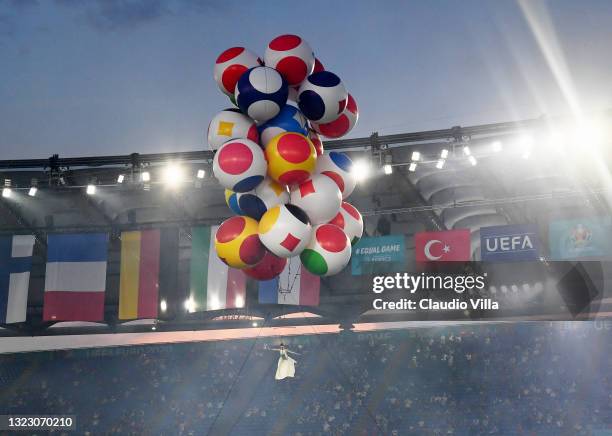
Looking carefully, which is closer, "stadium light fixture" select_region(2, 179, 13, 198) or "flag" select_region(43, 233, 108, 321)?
"stadium light fixture" select_region(2, 179, 13, 198)

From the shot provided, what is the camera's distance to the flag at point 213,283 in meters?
14.4

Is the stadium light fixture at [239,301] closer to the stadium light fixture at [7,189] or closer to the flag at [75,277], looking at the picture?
the flag at [75,277]

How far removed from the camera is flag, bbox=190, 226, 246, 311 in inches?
568

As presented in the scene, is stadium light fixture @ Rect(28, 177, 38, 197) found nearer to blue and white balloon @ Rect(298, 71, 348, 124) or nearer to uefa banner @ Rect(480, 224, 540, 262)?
uefa banner @ Rect(480, 224, 540, 262)

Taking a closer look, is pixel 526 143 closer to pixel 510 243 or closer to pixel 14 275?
pixel 510 243

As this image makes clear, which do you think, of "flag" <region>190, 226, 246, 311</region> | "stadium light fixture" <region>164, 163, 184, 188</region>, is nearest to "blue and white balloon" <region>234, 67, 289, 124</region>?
"stadium light fixture" <region>164, 163, 184, 188</region>

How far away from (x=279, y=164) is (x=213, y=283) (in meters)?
10.0

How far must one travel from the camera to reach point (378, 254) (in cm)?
1412

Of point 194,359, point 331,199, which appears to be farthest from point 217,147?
point 194,359

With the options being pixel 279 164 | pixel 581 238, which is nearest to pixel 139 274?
pixel 581 238

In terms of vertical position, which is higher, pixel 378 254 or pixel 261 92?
pixel 378 254

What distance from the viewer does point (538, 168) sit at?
13.2m

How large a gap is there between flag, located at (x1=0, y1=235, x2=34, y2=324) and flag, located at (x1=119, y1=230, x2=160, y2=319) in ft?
7.17

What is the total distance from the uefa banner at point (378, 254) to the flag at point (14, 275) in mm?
7472
